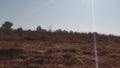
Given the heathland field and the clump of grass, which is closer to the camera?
the heathland field

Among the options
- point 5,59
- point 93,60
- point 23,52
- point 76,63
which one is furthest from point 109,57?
point 5,59

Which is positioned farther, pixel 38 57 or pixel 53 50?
pixel 53 50

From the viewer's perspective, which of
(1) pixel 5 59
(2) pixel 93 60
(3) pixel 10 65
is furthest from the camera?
(2) pixel 93 60

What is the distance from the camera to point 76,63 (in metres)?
11.4

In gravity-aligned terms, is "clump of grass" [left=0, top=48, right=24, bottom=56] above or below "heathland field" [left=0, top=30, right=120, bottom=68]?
above

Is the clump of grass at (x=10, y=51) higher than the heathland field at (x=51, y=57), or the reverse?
the clump of grass at (x=10, y=51)

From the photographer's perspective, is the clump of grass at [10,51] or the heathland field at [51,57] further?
the clump of grass at [10,51]

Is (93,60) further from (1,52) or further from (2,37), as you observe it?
(2,37)

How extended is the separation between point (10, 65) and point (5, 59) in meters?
1.18

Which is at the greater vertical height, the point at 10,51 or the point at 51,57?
the point at 10,51

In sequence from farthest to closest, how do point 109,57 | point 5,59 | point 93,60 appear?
point 109,57 < point 93,60 < point 5,59

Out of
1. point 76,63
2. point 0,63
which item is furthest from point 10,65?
point 76,63

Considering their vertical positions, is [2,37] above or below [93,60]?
above

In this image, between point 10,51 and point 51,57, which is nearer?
point 51,57
